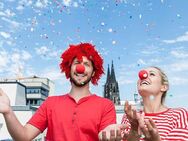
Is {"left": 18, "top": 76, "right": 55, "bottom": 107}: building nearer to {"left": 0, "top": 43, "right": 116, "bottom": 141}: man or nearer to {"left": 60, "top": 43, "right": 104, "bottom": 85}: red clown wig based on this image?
{"left": 60, "top": 43, "right": 104, "bottom": 85}: red clown wig

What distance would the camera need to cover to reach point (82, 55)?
406 centimetres

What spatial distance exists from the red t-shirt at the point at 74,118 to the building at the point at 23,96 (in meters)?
35.0

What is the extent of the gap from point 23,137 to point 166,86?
1.73m

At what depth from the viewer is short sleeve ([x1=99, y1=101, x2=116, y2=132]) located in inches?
141

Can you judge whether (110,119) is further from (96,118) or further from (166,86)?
(166,86)

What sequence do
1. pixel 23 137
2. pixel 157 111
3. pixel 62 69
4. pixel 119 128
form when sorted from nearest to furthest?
1. pixel 119 128
2. pixel 23 137
3. pixel 157 111
4. pixel 62 69

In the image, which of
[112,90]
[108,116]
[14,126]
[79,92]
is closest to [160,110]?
[108,116]

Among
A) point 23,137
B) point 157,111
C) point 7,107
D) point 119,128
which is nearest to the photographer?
point 119,128

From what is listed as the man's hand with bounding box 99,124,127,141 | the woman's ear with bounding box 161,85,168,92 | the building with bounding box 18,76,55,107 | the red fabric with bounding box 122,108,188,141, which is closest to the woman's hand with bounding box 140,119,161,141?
the man's hand with bounding box 99,124,127,141

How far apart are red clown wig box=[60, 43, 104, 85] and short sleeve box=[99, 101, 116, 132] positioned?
463 mm

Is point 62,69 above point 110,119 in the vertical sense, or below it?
above

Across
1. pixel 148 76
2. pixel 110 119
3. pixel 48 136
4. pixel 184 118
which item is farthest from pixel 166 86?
pixel 48 136

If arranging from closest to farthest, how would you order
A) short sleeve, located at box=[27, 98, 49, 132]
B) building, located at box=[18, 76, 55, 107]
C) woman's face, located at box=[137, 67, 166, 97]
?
woman's face, located at box=[137, 67, 166, 97]
short sleeve, located at box=[27, 98, 49, 132]
building, located at box=[18, 76, 55, 107]

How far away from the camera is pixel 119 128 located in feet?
8.59
